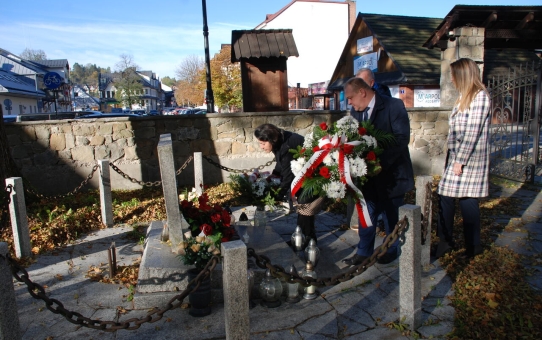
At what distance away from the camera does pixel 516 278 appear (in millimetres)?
3971

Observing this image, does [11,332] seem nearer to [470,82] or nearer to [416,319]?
[416,319]

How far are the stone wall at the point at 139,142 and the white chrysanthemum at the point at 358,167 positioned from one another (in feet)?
17.7

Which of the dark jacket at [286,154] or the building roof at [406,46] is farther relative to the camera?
the building roof at [406,46]

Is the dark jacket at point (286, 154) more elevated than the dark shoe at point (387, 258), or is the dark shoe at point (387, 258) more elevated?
the dark jacket at point (286, 154)

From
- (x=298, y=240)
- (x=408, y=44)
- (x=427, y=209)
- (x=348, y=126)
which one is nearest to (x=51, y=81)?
(x=408, y=44)

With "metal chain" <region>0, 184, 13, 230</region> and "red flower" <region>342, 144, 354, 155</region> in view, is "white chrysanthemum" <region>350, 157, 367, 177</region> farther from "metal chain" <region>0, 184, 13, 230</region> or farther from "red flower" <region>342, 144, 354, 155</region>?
"metal chain" <region>0, 184, 13, 230</region>

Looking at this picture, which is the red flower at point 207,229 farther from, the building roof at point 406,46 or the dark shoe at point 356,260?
the building roof at point 406,46

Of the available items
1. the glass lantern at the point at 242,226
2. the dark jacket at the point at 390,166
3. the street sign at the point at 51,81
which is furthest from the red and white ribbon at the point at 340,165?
the street sign at the point at 51,81

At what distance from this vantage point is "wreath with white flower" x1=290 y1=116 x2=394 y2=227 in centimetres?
372

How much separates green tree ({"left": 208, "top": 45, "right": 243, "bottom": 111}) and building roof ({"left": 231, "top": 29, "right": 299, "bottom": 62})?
17.7 m

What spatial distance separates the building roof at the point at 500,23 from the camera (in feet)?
27.4

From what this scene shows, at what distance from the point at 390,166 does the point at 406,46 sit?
1910 centimetres

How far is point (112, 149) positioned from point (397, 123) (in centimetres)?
619

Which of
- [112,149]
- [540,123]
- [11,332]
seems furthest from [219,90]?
[11,332]
